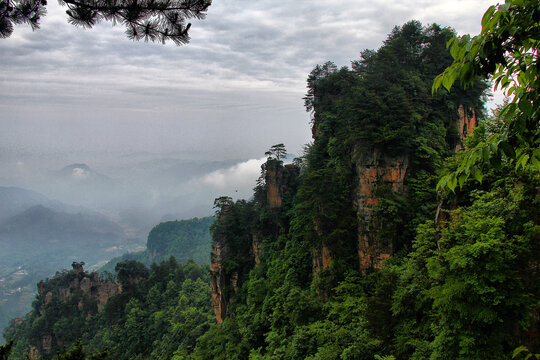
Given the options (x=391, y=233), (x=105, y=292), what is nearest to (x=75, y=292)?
(x=105, y=292)

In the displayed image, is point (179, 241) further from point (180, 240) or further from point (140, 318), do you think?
point (140, 318)

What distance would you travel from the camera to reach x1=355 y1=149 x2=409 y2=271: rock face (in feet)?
53.2

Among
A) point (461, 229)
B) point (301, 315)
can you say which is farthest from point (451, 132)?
point (301, 315)

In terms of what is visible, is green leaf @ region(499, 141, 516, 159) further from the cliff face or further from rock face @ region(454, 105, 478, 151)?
the cliff face

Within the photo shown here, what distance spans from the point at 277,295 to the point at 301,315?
3.27 metres

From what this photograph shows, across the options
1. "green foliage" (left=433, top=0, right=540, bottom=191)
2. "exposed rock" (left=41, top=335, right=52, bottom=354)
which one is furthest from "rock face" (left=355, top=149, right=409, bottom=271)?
"exposed rock" (left=41, top=335, right=52, bottom=354)

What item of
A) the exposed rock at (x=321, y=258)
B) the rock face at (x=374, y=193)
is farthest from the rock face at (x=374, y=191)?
the exposed rock at (x=321, y=258)

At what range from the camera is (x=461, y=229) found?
9766mm

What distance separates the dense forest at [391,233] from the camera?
7840 millimetres

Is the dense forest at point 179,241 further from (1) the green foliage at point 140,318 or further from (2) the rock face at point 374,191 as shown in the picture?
(2) the rock face at point 374,191

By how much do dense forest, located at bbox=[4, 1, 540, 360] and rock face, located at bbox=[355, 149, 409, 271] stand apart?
0.24 feet

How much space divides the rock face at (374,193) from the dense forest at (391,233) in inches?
2.9

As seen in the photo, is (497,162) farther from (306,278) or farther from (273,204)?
(273,204)

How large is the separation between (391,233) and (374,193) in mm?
2359
